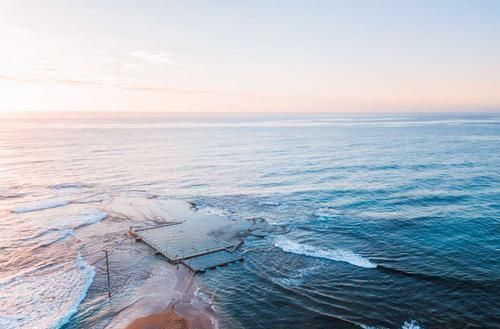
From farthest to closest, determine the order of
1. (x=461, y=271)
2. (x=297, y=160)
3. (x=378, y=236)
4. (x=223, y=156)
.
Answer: (x=223, y=156)
(x=297, y=160)
(x=378, y=236)
(x=461, y=271)

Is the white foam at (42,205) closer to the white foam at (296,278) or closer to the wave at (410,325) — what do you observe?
the white foam at (296,278)

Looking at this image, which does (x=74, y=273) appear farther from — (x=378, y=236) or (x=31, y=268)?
(x=378, y=236)

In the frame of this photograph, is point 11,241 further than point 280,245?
Yes

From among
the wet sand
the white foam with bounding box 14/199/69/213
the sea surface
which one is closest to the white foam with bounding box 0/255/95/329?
the sea surface

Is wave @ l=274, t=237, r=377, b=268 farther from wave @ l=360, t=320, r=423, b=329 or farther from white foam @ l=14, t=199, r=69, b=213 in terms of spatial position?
white foam @ l=14, t=199, r=69, b=213

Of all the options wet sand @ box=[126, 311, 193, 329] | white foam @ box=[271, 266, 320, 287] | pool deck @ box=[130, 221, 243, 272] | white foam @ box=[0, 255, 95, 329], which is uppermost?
wet sand @ box=[126, 311, 193, 329]

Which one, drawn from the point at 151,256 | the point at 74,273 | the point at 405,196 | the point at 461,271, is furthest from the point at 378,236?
the point at 74,273

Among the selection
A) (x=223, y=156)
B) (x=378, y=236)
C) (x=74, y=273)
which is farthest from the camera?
(x=223, y=156)

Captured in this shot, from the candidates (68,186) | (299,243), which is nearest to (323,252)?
(299,243)
